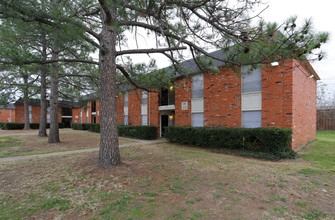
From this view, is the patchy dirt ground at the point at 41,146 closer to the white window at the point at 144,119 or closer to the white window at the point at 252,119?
the white window at the point at 144,119

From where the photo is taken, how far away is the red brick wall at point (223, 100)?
8.30 m

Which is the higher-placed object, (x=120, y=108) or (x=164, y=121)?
(x=120, y=108)

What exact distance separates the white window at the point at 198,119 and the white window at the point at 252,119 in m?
2.69

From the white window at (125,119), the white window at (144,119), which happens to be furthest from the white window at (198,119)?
the white window at (125,119)

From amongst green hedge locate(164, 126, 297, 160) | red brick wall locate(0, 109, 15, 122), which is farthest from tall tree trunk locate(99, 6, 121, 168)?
red brick wall locate(0, 109, 15, 122)

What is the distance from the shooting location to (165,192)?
318 cm

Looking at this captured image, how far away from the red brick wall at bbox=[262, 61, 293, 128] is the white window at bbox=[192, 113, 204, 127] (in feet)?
11.9

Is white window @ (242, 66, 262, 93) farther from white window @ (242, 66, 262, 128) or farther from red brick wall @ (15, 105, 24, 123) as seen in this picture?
red brick wall @ (15, 105, 24, 123)

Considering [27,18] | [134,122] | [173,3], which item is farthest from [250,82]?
[134,122]

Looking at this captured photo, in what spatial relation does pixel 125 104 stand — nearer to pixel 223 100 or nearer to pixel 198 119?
pixel 198 119

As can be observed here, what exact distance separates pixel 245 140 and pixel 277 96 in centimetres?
243

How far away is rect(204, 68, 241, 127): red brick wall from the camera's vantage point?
830 centimetres

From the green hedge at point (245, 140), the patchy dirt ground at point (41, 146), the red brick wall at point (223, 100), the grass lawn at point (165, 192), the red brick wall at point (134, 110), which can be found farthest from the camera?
the red brick wall at point (134, 110)

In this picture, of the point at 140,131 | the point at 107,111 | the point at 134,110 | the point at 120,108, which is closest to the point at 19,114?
the point at 120,108
